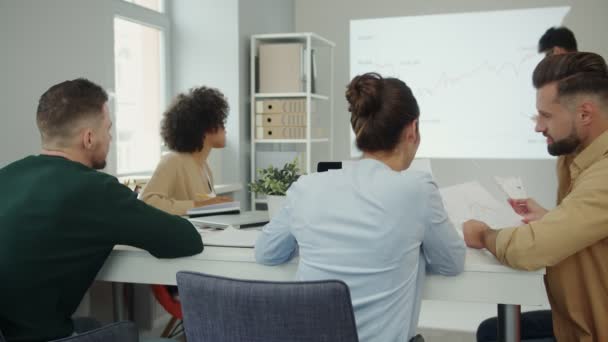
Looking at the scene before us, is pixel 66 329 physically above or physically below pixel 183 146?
below

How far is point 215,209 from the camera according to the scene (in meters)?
2.31

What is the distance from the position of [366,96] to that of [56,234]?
79 centimetres

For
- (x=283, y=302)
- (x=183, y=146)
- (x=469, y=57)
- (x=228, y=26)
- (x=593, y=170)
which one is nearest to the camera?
(x=283, y=302)

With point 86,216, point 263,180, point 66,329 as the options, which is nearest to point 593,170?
point 263,180

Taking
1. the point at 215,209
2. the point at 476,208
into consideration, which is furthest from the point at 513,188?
the point at 215,209

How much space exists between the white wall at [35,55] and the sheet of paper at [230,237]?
1374mm

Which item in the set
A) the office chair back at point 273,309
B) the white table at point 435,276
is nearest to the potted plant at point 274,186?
the white table at point 435,276

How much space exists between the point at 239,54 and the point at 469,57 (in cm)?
180

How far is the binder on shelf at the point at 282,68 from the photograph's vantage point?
4.70 meters

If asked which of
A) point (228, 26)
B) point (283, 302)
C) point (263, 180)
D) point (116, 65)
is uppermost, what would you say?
point (228, 26)

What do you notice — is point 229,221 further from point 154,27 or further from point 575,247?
point 154,27

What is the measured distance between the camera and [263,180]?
214 centimetres

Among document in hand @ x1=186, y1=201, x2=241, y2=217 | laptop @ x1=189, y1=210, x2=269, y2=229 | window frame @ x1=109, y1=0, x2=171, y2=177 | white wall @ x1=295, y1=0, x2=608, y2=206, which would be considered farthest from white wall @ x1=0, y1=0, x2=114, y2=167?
white wall @ x1=295, y1=0, x2=608, y2=206

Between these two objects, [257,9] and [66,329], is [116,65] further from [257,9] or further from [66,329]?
[66,329]
